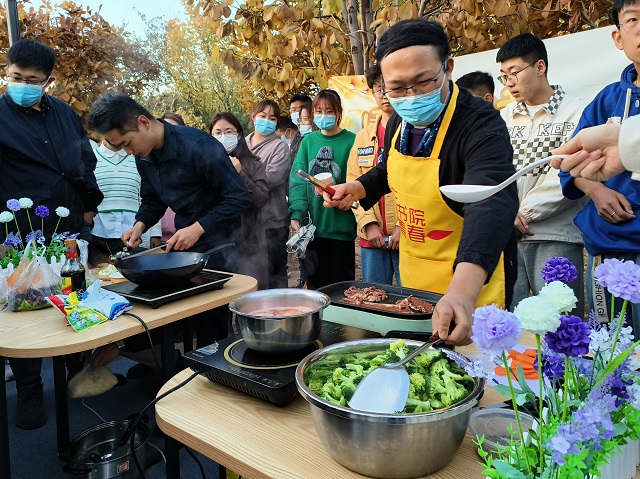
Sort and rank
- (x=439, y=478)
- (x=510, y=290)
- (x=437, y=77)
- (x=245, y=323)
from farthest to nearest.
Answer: (x=510, y=290) < (x=437, y=77) < (x=245, y=323) < (x=439, y=478)

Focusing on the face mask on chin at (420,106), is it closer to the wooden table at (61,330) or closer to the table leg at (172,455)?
the wooden table at (61,330)

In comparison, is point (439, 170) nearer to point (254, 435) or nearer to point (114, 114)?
point (254, 435)

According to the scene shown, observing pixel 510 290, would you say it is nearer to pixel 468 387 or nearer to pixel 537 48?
pixel 468 387

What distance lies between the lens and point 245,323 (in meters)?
1.32

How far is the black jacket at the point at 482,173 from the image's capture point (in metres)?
1.46

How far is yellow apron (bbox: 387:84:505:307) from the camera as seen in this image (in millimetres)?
1945

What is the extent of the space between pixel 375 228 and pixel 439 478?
9.04 feet

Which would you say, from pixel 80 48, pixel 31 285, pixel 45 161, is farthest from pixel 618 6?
pixel 80 48

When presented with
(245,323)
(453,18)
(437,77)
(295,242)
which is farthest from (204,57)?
(245,323)

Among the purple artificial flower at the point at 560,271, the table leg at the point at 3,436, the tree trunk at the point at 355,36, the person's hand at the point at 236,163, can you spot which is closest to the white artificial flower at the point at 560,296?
the purple artificial flower at the point at 560,271

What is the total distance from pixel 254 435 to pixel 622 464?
781 millimetres

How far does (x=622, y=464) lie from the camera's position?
82 centimetres

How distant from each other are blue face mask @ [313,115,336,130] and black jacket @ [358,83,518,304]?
217 centimetres

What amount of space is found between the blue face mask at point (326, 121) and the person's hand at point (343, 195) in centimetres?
211
